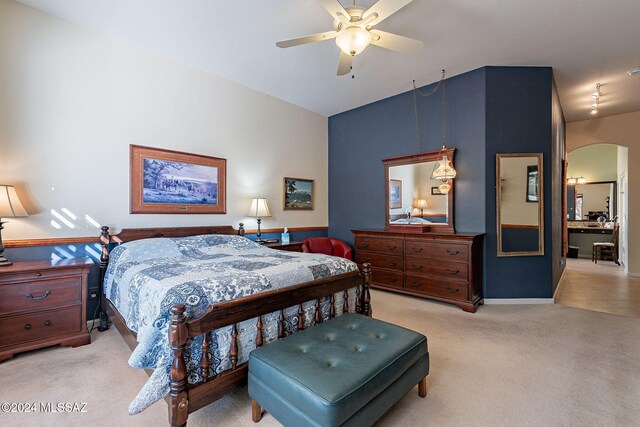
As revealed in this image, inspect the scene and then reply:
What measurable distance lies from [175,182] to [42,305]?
6.19 ft

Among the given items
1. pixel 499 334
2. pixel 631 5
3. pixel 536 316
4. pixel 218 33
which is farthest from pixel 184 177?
pixel 631 5

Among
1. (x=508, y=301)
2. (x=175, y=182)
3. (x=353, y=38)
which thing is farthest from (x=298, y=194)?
(x=508, y=301)

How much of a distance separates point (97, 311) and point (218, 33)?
341 cm

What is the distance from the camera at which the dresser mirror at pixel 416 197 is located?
447cm

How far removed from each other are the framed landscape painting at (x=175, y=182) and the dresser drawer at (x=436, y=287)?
9.88 feet

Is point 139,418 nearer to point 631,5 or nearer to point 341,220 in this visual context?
point 341,220

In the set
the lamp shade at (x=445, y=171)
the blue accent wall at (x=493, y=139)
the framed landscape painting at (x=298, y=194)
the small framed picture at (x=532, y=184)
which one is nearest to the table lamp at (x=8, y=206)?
the framed landscape painting at (x=298, y=194)

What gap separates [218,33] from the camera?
3.30 metres

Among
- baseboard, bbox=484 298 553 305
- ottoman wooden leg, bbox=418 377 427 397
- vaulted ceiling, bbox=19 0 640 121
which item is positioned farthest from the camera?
baseboard, bbox=484 298 553 305

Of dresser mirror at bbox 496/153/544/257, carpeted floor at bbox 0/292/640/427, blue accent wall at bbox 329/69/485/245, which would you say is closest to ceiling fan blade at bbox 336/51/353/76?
blue accent wall at bbox 329/69/485/245

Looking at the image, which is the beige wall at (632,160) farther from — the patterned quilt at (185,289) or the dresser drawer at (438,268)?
the patterned quilt at (185,289)

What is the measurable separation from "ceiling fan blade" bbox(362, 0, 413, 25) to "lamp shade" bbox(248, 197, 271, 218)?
118 inches

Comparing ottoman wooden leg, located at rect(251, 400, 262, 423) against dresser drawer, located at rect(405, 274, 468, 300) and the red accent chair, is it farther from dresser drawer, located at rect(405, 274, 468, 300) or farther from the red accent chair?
the red accent chair

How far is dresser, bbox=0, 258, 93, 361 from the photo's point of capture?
250cm
